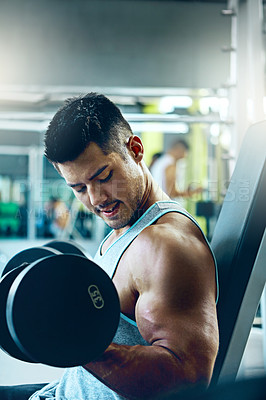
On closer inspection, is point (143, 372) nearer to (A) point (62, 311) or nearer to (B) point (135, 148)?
(A) point (62, 311)

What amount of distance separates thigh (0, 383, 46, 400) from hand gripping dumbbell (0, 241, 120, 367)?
48cm

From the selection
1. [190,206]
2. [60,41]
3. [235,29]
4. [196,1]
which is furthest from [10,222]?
[235,29]

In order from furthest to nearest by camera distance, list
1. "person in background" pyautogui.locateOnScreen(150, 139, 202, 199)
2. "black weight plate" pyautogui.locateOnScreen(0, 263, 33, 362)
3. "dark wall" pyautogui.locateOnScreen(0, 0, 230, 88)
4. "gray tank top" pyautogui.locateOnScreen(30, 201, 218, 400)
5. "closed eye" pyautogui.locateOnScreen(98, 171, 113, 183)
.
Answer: "dark wall" pyautogui.locateOnScreen(0, 0, 230, 88) → "person in background" pyautogui.locateOnScreen(150, 139, 202, 199) → "closed eye" pyautogui.locateOnScreen(98, 171, 113, 183) → "gray tank top" pyautogui.locateOnScreen(30, 201, 218, 400) → "black weight plate" pyautogui.locateOnScreen(0, 263, 33, 362)

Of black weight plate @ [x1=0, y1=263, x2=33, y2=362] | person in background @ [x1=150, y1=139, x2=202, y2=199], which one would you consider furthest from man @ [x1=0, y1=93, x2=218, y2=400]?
person in background @ [x1=150, y1=139, x2=202, y2=199]

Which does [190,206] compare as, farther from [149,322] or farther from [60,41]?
Result: [149,322]

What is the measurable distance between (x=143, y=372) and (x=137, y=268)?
0.56 ft

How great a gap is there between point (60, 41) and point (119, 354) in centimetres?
481

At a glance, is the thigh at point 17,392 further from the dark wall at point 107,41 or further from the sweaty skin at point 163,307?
the dark wall at point 107,41

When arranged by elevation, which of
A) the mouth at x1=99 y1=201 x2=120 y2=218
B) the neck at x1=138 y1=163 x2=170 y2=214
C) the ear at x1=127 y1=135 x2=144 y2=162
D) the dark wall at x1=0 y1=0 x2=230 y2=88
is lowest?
the mouth at x1=99 y1=201 x2=120 y2=218

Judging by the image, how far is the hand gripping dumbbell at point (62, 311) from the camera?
592mm

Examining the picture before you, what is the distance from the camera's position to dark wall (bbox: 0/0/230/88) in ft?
16.2

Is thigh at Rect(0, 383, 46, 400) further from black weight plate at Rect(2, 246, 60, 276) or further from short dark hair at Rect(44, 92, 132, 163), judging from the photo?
short dark hair at Rect(44, 92, 132, 163)

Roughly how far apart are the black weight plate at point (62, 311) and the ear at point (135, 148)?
1.34 feet

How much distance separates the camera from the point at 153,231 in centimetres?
79
